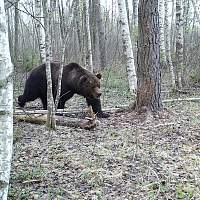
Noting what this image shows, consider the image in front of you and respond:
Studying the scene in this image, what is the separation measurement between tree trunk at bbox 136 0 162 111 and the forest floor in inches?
18.4

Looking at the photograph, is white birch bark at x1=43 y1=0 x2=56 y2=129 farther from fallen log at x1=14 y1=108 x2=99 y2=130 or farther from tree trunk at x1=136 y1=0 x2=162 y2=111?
tree trunk at x1=136 y1=0 x2=162 y2=111

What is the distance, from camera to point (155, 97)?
873 cm

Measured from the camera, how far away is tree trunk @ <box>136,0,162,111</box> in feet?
27.8

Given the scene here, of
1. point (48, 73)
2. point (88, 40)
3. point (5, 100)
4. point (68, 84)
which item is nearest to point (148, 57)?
point (68, 84)

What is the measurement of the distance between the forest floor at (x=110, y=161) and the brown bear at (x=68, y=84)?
1.30 m

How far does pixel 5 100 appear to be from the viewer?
292cm

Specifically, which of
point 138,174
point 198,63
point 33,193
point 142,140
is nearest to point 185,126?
point 142,140

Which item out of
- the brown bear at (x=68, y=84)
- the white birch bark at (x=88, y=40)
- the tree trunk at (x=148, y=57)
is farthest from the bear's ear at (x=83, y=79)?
the white birch bark at (x=88, y=40)

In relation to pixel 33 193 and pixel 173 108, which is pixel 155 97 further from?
pixel 33 193

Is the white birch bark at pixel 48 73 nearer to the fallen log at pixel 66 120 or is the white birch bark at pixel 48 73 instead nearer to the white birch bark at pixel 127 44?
the fallen log at pixel 66 120

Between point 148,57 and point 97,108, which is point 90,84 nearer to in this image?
point 97,108

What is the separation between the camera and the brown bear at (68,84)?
31.1 feet

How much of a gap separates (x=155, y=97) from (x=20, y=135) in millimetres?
3403

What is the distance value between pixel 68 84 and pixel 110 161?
4172 mm
